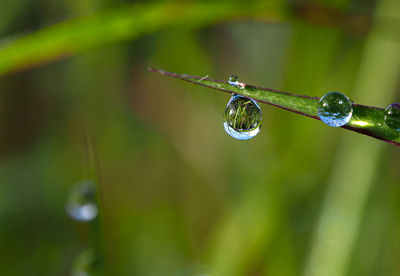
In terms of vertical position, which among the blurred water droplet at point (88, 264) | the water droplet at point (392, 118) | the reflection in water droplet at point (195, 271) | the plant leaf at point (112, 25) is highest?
the plant leaf at point (112, 25)

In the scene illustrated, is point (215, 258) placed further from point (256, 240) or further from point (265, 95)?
point (265, 95)

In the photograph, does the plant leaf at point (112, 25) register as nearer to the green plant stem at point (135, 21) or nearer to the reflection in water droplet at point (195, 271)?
the green plant stem at point (135, 21)

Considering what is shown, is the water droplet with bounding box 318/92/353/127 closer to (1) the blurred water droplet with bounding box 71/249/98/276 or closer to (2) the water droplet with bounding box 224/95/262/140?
(2) the water droplet with bounding box 224/95/262/140

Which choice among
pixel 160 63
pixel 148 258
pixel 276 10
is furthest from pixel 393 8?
pixel 148 258

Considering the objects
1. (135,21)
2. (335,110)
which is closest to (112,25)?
(135,21)

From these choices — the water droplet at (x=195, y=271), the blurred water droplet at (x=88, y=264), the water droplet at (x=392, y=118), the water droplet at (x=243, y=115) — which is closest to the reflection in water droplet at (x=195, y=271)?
the water droplet at (x=195, y=271)

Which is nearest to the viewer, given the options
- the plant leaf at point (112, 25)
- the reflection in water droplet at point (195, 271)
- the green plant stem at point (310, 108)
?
the green plant stem at point (310, 108)
